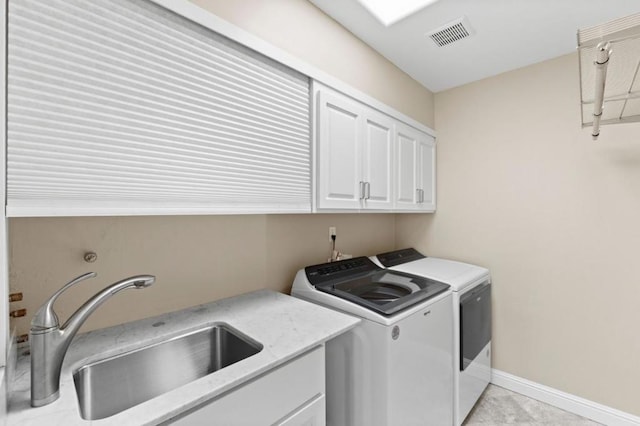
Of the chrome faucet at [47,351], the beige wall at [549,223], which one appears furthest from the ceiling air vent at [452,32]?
the chrome faucet at [47,351]

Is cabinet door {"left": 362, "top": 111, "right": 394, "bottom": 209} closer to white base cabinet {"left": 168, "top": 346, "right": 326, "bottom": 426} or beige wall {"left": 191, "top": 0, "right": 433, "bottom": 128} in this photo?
beige wall {"left": 191, "top": 0, "right": 433, "bottom": 128}

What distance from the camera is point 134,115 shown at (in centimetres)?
95

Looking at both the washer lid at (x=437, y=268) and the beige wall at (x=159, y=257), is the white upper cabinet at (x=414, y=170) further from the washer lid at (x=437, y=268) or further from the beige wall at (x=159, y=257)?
the beige wall at (x=159, y=257)

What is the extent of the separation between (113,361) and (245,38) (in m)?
1.35

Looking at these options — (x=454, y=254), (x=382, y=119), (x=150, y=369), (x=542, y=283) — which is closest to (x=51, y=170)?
(x=150, y=369)

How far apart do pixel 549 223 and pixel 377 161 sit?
55.8 inches

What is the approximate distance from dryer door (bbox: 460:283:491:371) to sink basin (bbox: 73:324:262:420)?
1.43 meters

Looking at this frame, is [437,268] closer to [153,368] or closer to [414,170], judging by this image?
[414,170]

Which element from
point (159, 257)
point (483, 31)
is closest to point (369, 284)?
point (159, 257)

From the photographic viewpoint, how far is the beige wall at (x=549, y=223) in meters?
1.89

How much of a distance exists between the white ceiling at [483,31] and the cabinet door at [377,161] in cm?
53

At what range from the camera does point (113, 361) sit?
1.00 metres

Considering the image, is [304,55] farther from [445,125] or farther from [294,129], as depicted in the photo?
[445,125]

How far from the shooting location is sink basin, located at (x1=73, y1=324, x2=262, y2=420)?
37.7 inches
